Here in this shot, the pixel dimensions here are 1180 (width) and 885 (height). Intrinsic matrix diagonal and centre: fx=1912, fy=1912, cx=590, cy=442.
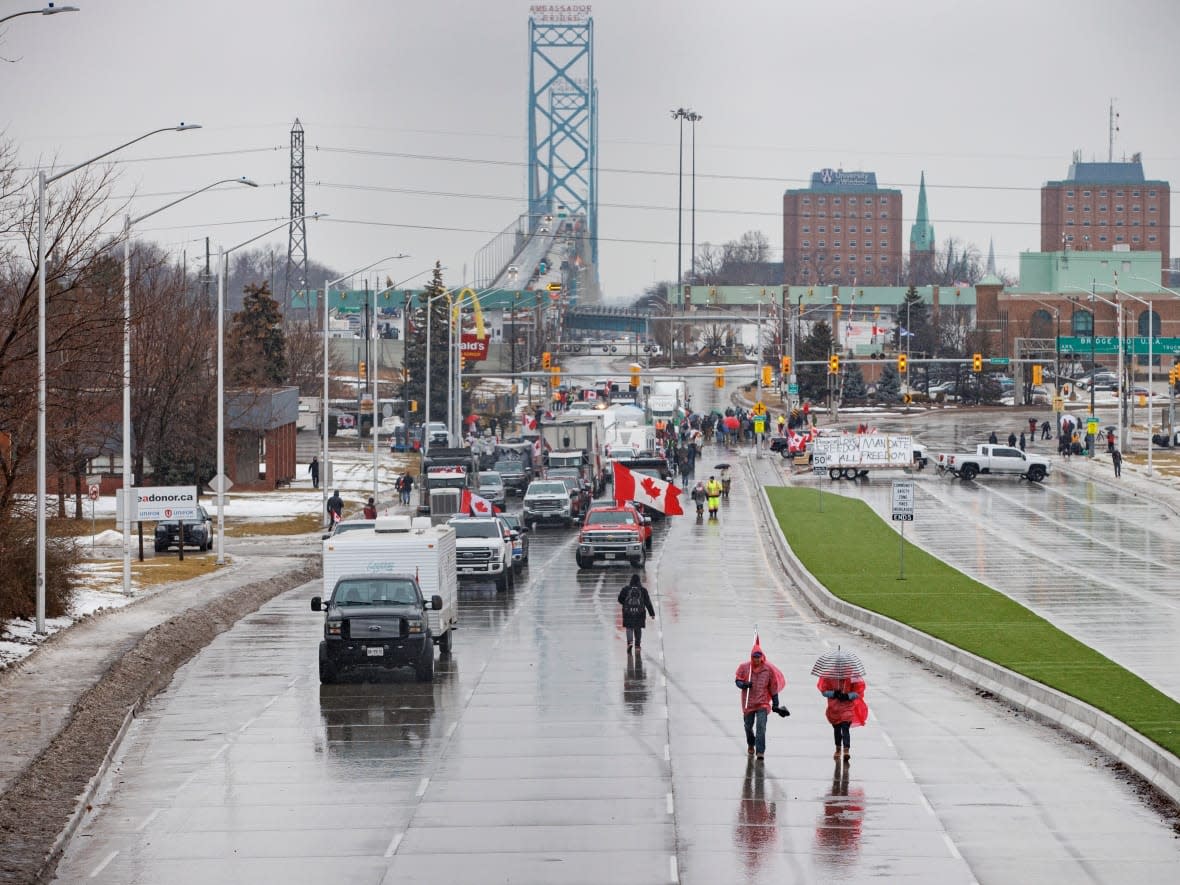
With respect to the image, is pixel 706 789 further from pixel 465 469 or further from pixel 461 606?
pixel 465 469

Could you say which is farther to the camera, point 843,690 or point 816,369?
point 816,369

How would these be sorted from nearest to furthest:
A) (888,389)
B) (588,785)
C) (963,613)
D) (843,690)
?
(588,785) < (843,690) < (963,613) < (888,389)

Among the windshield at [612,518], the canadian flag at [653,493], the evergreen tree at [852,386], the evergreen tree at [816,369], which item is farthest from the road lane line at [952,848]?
the evergreen tree at [852,386]

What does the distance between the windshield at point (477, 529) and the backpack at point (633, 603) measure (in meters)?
14.2

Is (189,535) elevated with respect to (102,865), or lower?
elevated

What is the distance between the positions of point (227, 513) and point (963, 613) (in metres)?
36.9

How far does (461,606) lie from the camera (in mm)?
40062

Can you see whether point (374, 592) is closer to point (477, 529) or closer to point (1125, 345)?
point (477, 529)

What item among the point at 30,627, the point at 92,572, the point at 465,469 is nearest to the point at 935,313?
the point at 465,469

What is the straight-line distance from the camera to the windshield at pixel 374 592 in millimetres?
27781

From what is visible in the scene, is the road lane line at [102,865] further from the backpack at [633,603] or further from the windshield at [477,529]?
the windshield at [477,529]

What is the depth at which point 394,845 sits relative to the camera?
662 inches

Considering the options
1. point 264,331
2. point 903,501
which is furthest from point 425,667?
point 264,331

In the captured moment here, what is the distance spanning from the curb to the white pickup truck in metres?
40.9
